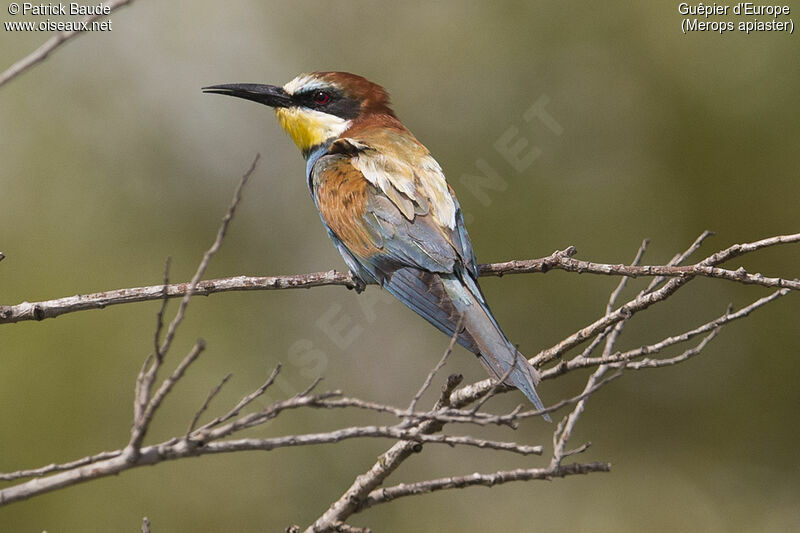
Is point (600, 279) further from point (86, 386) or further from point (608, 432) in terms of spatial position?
point (86, 386)

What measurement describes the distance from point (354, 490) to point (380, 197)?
1428 mm

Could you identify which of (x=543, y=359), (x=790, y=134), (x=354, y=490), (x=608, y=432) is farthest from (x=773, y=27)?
(x=354, y=490)

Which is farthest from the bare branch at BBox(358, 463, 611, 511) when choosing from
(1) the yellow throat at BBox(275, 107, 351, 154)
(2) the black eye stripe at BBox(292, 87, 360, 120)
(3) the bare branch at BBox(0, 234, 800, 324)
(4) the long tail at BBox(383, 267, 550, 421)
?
(2) the black eye stripe at BBox(292, 87, 360, 120)

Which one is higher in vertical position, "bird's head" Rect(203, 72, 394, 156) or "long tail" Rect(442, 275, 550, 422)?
"bird's head" Rect(203, 72, 394, 156)

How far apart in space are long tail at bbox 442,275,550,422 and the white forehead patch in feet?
4.95

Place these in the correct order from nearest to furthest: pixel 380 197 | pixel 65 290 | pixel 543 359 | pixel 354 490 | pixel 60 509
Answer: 1. pixel 354 490
2. pixel 543 359
3. pixel 380 197
4. pixel 60 509
5. pixel 65 290

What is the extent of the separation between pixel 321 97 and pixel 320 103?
0.10ft

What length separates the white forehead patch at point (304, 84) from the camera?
155 inches

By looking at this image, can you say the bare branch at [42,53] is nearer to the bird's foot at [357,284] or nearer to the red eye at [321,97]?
the bird's foot at [357,284]

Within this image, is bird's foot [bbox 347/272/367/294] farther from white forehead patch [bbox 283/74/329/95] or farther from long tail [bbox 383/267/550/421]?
white forehead patch [bbox 283/74/329/95]

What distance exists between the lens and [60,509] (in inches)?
169

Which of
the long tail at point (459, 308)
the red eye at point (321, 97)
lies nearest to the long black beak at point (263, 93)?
the red eye at point (321, 97)

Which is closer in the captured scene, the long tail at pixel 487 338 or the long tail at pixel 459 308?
the long tail at pixel 487 338

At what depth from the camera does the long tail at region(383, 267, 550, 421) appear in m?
2.57
